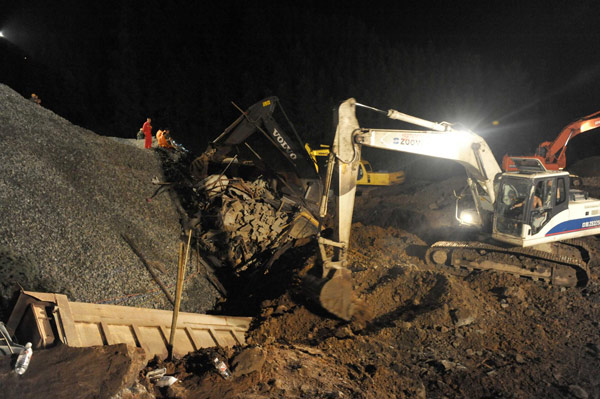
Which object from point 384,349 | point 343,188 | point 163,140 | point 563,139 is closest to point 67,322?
point 343,188

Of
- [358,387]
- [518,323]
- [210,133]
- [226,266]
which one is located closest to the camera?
[358,387]

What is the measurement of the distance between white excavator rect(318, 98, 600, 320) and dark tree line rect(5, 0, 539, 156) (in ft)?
56.6

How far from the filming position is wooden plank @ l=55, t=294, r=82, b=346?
384cm

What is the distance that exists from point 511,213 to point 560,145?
5809 millimetres

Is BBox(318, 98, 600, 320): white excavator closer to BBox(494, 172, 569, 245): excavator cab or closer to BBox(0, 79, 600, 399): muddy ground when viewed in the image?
BBox(494, 172, 569, 245): excavator cab

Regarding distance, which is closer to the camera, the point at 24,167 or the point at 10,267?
the point at 10,267

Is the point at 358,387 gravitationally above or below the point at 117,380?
below

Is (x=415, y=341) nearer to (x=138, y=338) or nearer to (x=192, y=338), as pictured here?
(x=192, y=338)

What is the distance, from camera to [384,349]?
532 cm

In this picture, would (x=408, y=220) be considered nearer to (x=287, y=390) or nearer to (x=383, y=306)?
(x=383, y=306)

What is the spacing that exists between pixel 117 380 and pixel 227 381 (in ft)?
3.31

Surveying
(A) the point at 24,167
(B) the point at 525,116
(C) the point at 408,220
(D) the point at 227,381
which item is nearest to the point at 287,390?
(D) the point at 227,381

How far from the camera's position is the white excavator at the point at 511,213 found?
694 cm

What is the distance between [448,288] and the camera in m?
6.45
